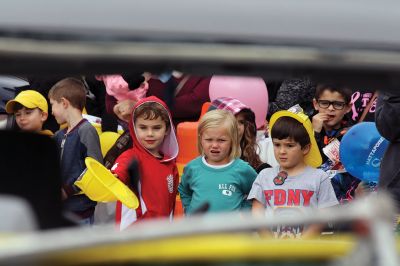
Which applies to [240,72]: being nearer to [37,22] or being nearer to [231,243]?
[37,22]

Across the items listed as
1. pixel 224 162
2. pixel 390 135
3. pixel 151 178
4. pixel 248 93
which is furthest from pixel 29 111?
pixel 390 135

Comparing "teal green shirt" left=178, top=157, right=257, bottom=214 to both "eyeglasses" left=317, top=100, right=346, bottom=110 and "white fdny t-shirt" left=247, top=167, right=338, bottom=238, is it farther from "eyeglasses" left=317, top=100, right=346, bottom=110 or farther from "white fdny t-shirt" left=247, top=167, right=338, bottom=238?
"eyeglasses" left=317, top=100, right=346, bottom=110

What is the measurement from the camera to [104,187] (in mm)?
6348

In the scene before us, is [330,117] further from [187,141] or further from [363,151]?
[363,151]

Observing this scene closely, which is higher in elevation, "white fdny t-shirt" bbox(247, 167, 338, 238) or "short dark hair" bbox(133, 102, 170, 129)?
"short dark hair" bbox(133, 102, 170, 129)

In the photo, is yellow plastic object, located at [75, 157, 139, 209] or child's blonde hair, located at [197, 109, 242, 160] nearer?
yellow plastic object, located at [75, 157, 139, 209]

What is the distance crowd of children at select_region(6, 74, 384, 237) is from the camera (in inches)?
244

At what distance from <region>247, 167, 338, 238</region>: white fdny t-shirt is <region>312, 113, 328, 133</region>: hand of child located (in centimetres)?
153

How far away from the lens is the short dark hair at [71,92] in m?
8.19

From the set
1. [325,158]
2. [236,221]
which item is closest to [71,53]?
[236,221]

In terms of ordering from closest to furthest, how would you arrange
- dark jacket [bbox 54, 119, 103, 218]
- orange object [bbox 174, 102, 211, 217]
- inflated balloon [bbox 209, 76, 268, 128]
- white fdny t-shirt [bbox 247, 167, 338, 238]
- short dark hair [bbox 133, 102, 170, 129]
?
1. white fdny t-shirt [bbox 247, 167, 338, 238]
2. short dark hair [bbox 133, 102, 170, 129]
3. dark jacket [bbox 54, 119, 103, 218]
4. orange object [bbox 174, 102, 211, 217]
5. inflated balloon [bbox 209, 76, 268, 128]

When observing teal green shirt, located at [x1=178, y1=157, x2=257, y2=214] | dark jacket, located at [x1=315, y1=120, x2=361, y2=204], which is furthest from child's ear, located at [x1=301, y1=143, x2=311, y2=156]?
dark jacket, located at [x1=315, y1=120, x2=361, y2=204]

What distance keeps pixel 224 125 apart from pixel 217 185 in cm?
53

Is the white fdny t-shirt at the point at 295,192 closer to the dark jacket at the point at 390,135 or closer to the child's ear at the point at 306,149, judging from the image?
the child's ear at the point at 306,149
